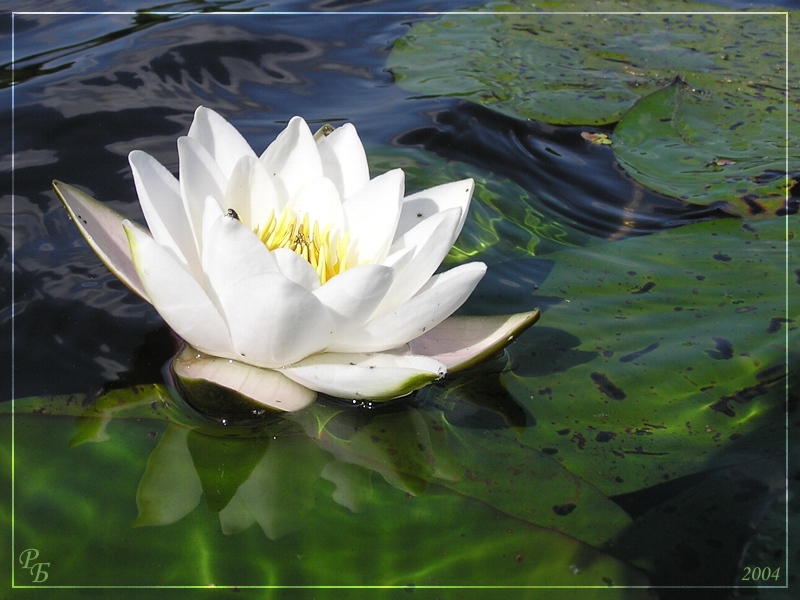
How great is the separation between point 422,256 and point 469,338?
0.28m

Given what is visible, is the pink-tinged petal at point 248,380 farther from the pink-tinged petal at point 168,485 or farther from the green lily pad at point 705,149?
the green lily pad at point 705,149

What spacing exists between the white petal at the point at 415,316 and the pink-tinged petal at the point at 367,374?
4 cm

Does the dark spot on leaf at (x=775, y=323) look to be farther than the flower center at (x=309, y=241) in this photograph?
Yes

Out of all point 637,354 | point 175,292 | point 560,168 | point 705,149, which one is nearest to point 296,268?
point 175,292

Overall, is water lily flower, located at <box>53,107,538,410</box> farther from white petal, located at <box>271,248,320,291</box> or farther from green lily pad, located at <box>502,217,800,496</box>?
green lily pad, located at <box>502,217,800,496</box>

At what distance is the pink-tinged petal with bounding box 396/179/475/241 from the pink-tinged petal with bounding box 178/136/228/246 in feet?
1.63

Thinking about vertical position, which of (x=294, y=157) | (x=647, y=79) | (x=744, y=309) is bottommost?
(x=744, y=309)

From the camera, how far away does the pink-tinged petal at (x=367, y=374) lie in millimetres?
1616

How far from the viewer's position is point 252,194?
189 cm

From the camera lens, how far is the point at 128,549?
1.48 meters

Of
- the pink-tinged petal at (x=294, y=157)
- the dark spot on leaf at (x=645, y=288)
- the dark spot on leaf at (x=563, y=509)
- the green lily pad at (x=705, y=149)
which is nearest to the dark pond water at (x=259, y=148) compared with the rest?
the dark spot on leaf at (x=563, y=509)

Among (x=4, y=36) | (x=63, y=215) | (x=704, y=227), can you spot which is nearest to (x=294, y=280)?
(x=63, y=215)

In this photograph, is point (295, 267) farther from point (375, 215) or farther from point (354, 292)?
point (375, 215)

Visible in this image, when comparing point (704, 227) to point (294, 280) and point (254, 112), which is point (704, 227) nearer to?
point (294, 280)
